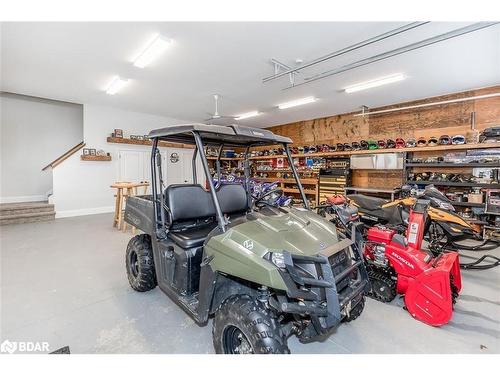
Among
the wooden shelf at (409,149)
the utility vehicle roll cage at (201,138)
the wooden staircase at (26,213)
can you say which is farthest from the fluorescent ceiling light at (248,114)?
the wooden staircase at (26,213)

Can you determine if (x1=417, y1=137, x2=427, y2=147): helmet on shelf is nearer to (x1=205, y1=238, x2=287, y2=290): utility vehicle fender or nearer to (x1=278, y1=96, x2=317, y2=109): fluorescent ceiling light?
(x1=278, y1=96, x2=317, y2=109): fluorescent ceiling light

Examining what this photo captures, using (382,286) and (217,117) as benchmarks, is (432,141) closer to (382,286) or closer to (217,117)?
(382,286)

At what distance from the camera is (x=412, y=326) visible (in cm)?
212

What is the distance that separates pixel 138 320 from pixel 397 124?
24.2ft

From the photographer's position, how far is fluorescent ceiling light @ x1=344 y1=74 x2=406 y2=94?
183 inches

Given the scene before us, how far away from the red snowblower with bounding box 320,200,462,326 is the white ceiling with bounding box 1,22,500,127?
255 cm

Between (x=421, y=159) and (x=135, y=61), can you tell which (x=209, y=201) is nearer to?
(x=135, y=61)

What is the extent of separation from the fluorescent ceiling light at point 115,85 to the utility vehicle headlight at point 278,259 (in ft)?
17.7

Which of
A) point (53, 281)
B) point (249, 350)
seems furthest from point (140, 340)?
point (53, 281)

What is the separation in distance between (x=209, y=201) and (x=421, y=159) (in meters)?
5.61

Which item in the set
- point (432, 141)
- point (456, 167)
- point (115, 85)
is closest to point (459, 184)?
point (456, 167)

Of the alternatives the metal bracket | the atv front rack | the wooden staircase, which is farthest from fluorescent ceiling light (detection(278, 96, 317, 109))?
the wooden staircase

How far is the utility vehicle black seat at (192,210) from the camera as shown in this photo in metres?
2.21

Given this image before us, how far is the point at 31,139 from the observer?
7.31 metres
